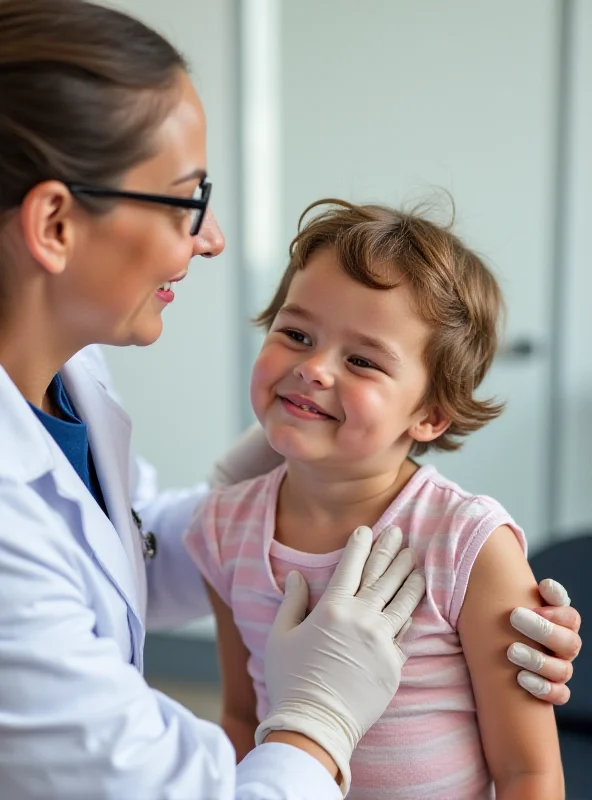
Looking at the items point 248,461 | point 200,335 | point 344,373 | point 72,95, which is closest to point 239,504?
point 248,461

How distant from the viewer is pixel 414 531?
1.23m

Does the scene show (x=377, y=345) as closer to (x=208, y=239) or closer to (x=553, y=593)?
(x=208, y=239)

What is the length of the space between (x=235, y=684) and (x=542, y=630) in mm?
500

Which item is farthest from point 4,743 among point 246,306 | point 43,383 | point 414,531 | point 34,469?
point 246,306

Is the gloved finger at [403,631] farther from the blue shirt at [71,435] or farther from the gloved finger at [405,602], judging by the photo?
the blue shirt at [71,435]

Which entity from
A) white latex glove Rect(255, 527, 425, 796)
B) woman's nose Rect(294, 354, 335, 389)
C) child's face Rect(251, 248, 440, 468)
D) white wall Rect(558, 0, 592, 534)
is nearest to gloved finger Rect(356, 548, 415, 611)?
white latex glove Rect(255, 527, 425, 796)

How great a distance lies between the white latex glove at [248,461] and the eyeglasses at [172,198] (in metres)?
0.49

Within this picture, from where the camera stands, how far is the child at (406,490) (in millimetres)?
1166

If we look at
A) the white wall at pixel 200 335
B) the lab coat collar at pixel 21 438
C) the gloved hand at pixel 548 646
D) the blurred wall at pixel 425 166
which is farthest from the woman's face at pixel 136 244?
the white wall at pixel 200 335

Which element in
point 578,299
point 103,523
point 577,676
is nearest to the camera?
point 103,523

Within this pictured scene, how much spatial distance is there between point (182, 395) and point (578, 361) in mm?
1380

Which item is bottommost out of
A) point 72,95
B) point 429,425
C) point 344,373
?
point 429,425

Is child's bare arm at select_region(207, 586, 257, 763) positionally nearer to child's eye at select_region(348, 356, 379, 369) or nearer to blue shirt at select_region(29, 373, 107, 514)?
blue shirt at select_region(29, 373, 107, 514)

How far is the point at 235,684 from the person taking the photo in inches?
56.0
